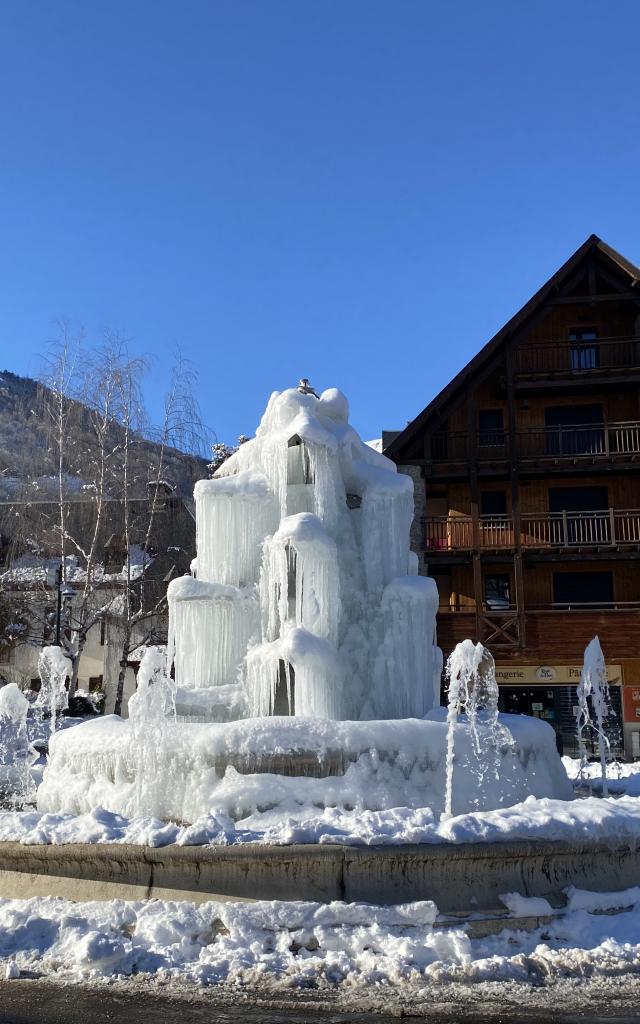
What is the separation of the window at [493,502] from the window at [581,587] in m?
2.87

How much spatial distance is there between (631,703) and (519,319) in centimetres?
1297

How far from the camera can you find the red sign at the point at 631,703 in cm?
2670

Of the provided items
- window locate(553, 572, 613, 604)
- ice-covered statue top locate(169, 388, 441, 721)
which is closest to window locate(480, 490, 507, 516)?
window locate(553, 572, 613, 604)

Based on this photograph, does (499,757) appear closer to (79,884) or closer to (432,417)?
(79,884)

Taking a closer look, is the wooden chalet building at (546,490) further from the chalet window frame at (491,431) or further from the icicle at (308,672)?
the icicle at (308,672)

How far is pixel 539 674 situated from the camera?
27250mm

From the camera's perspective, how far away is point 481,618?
27391mm

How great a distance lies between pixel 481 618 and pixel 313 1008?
2260cm

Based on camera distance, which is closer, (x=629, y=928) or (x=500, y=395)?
(x=629, y=928)

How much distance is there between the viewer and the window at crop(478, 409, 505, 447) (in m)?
29.8

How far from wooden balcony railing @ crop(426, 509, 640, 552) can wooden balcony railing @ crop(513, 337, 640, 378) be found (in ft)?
16.4

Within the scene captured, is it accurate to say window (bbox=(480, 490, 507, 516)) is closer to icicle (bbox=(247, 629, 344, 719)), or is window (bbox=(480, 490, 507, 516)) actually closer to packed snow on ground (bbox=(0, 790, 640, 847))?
icicle (bbox=(247, 629, 344, 719))

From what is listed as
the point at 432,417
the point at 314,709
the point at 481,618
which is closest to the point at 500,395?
the point at 432,417

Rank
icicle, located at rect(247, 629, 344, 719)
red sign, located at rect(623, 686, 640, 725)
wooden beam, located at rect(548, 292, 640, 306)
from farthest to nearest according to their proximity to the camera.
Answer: wooden beam, located at rect(548, 292, 640, 306) < red sign, located at rect(623, 686, 640, 725) < icicle, located at rect(247, 629, 344, 719)
